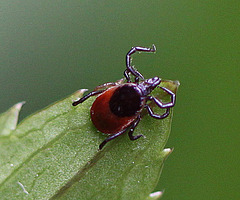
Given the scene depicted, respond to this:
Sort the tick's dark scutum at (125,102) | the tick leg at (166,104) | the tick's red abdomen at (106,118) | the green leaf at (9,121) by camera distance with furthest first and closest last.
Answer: the tick's dark scutum at (125,102)
the tick's red abdomen at (106,118)
the tick leg at (166,104)
the green leaf at (9,121)

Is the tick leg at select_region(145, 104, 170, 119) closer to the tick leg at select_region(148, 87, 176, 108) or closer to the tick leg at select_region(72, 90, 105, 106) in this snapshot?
the tick leg at select_region(148, 87, 176, 108)

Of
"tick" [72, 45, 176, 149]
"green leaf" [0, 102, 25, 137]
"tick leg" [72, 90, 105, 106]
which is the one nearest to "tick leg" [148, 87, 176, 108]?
"tick" [72, 45, 176, 149]

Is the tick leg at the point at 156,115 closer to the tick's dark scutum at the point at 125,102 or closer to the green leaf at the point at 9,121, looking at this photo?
the tick's dark scutum at the point at 125,102

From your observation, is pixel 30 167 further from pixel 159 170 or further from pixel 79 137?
pixel 159 170

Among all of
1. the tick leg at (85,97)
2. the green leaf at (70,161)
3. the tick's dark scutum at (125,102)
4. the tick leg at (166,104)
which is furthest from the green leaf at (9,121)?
the tick leg at (166,104)

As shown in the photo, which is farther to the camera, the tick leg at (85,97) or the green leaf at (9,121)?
the tick leg at (85,97)

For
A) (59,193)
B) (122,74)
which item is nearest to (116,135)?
(59,193)

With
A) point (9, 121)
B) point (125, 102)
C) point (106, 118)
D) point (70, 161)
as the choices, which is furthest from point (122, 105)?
point (9, 121)

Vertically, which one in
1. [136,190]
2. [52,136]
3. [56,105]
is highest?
[56,105]

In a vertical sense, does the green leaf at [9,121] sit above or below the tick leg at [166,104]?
above
